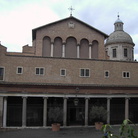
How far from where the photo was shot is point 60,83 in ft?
81.6

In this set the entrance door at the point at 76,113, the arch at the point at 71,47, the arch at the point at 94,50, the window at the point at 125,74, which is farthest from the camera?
the arch at the point at 94,50

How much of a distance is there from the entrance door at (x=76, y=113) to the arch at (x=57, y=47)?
7.04m

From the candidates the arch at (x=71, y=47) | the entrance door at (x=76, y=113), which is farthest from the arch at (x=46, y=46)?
the entrance door at (x=76, y=113)

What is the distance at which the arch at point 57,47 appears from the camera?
29.8 meters

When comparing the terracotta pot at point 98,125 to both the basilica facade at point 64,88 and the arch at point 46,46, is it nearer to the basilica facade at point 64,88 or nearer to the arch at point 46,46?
the basilica facade at point 64,88

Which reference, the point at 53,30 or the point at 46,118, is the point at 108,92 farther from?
the point at 53,30

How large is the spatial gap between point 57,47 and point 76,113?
9159 millimetres

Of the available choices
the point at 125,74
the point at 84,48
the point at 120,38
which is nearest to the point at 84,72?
the point at 125,74

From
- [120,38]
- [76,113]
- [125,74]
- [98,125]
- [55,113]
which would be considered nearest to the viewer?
[55,113]

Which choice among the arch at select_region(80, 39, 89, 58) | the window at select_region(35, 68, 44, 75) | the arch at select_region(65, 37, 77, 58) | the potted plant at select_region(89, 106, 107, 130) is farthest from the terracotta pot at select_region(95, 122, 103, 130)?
the arch at select_region(65, 37, 77, 58)

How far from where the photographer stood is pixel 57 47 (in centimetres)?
2995

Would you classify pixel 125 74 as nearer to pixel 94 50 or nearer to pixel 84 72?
pixel 84 72

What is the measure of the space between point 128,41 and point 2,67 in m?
27.9

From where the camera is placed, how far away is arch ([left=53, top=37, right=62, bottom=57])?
29797 millimetres
